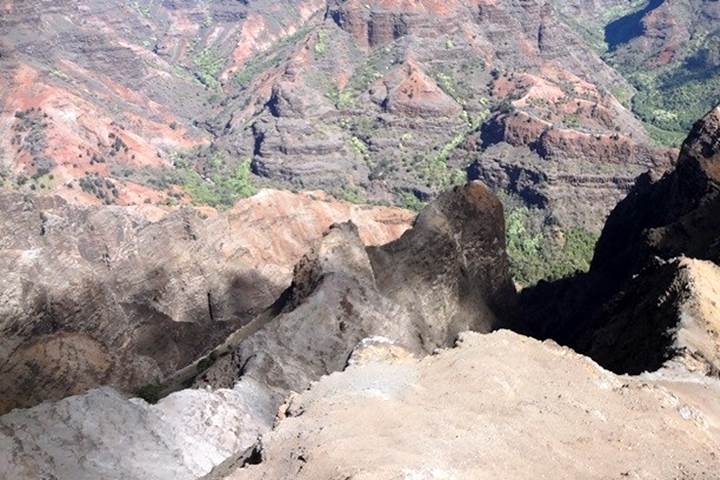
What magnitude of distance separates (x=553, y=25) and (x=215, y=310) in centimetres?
12214

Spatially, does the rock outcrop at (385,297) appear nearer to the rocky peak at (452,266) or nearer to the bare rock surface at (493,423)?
the rocky peak at (452,266)

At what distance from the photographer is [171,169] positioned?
11038 cm

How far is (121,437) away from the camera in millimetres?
21156

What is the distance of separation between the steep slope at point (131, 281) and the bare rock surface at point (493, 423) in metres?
18.7

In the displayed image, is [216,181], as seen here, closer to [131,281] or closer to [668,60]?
[131,281]

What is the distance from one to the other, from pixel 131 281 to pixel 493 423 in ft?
117

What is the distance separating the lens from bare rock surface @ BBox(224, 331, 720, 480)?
563 inches

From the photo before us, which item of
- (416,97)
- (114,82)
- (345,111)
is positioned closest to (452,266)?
(416,97)

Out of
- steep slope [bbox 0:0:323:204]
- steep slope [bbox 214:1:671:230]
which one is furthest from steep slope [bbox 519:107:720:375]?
steep slope [bbox 0:0:323:204]

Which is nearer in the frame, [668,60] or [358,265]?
[358,265]

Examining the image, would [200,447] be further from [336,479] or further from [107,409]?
[336,479]

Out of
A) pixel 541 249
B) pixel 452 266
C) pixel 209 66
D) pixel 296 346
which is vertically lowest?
pixel 209 66

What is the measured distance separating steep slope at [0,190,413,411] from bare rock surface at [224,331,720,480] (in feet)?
61.2

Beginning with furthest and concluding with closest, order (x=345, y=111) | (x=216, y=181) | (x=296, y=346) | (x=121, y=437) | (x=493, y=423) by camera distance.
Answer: (x=345, y=111)
(x=216, y=181)
(x=296, y=346)
(x=121, y=437)
(x=493, y=423)
